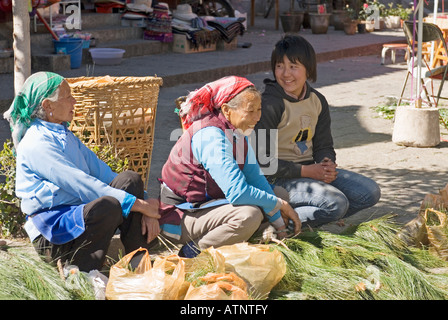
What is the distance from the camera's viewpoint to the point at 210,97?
134 inches

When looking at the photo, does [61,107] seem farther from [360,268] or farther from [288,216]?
[360,268]

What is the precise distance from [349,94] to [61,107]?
6.18 meters

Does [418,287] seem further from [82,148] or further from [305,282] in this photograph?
[82,148]

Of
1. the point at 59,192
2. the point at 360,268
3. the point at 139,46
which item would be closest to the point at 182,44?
the point at 139,46

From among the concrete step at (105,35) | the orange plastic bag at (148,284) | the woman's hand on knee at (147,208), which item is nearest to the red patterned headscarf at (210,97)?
the woman's hand on knee at (147,208)

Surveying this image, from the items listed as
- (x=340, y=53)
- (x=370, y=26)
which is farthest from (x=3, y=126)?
(x=370, y=26)

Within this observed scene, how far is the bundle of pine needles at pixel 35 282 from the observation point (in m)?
2.75

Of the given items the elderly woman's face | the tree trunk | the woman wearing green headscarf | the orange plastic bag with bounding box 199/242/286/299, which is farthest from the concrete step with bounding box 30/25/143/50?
the orange plastic bag with bounding box 199/242/286/299

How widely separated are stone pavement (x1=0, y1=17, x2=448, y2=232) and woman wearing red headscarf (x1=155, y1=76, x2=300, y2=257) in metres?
0.88

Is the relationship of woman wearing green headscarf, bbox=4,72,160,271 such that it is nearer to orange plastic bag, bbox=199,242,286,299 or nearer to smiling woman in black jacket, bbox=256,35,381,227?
orange plastic bag, bbox=199,242,286,299

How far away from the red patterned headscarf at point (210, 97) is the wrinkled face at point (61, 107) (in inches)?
21.2

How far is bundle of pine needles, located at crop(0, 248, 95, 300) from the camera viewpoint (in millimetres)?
2746

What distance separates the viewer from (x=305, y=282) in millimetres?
3055
